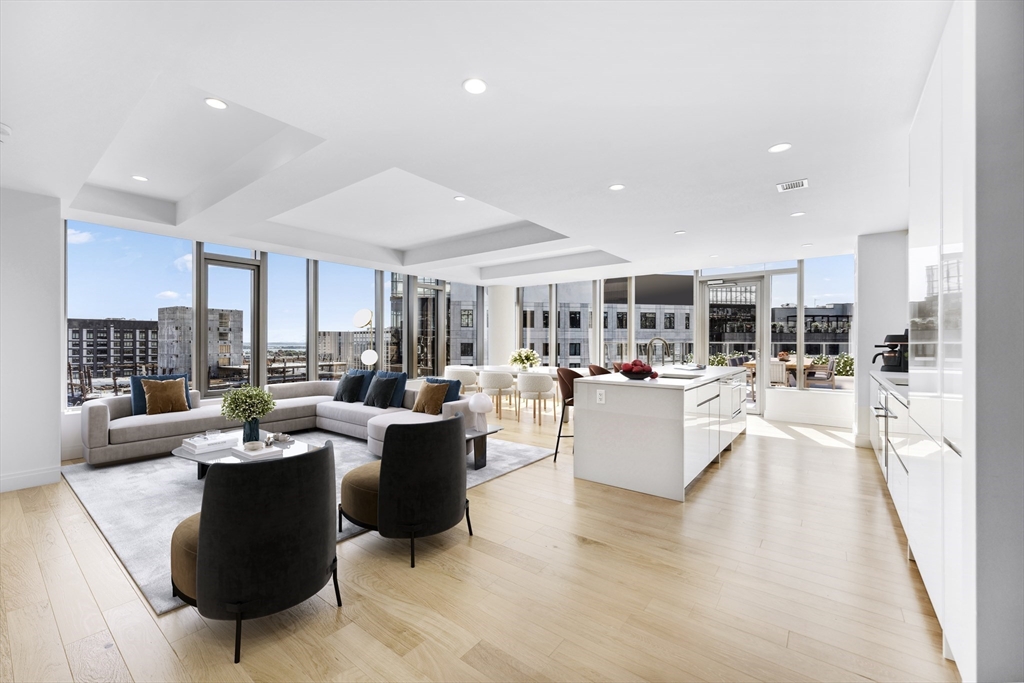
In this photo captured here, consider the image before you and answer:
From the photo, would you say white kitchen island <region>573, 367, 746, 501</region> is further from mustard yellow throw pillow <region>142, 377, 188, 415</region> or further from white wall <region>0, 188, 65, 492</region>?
white wall <region>0, 188, 65, 492</region>

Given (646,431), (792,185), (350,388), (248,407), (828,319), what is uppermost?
(792,185)

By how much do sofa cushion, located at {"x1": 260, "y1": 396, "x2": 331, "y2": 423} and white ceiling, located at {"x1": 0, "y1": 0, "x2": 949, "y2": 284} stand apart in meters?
2.32

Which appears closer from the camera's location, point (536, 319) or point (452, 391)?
point (452, 391)

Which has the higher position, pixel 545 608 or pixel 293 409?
pixel 293 409

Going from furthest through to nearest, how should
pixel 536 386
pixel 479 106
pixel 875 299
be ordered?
pixel 536 386 < pixel 875 299 < pixel 479 106

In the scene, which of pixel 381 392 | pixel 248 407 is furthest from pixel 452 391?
pixel 248 407

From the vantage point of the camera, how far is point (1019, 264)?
136 cm

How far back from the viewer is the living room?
1.67m

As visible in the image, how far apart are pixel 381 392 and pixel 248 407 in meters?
2.13

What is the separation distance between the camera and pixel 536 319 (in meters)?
10.3

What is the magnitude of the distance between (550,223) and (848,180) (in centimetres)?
253

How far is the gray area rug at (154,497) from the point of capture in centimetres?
250

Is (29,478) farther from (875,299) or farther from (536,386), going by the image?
(875,299)

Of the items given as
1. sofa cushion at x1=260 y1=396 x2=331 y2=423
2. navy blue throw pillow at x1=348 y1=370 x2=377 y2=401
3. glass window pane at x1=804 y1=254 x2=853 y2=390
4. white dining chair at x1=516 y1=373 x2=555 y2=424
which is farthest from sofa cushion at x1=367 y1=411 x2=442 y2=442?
glass window pane at x1=804 y1=254 x2=853 y2=390
